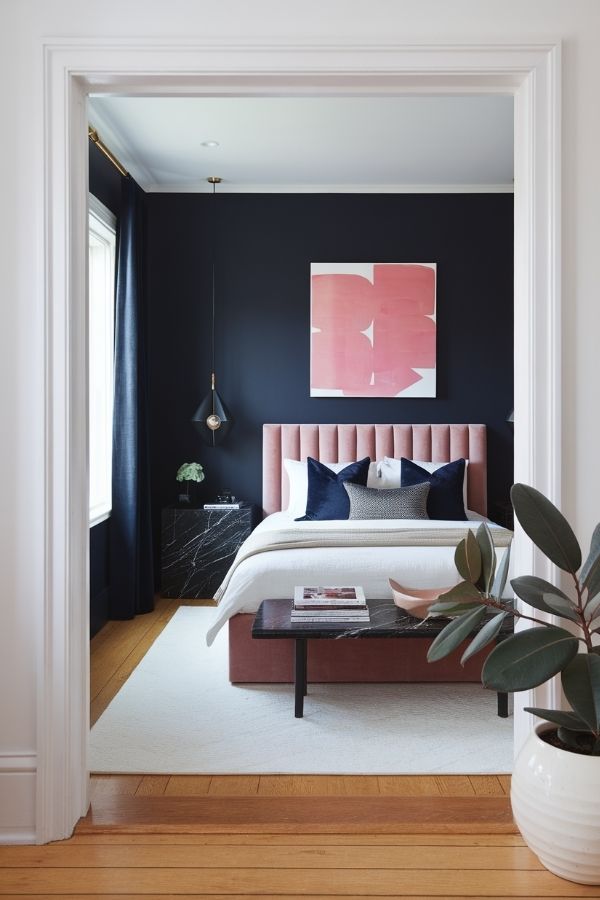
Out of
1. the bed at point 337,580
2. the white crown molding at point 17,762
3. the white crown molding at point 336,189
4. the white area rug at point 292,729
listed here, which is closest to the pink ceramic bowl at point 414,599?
the bed at point 337,580

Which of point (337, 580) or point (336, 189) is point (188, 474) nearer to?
point (337, 580)

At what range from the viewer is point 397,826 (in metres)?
2.41

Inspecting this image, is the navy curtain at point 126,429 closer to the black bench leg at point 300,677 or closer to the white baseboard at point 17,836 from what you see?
the black bench leg at point 300,677

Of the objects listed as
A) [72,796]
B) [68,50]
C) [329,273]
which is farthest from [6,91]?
[329,273]

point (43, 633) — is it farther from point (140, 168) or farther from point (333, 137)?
point (140, 168)

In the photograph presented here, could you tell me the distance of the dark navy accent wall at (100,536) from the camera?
15.4ft

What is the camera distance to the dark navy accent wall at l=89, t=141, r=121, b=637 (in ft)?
15.4

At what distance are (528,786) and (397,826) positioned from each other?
0.50 metres

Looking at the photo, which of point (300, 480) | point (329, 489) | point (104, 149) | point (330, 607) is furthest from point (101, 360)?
point (330, 607)

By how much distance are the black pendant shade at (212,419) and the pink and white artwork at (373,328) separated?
685mm

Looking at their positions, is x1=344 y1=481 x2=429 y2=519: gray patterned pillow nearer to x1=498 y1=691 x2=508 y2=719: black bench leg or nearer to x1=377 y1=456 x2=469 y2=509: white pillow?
x1=377 y1=456 x2=469 y2=509: white pillow

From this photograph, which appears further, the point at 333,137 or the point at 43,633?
the point at 333,137

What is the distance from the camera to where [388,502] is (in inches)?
196

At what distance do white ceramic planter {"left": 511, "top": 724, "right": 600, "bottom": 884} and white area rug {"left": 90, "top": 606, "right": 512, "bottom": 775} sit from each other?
76 centimetres
